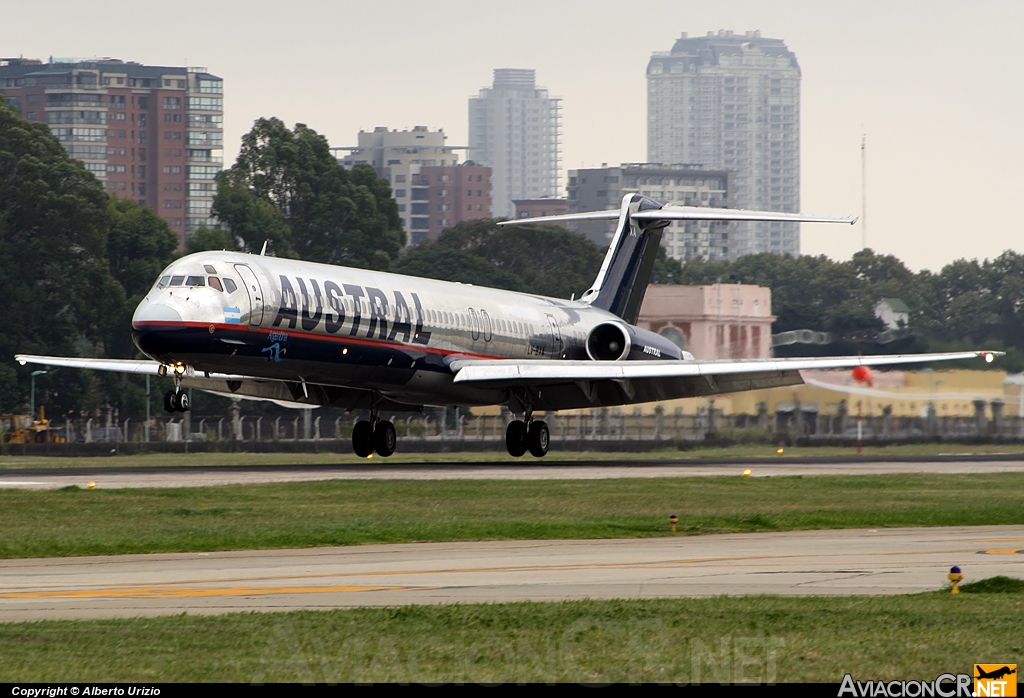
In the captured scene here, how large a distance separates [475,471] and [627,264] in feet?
44.7

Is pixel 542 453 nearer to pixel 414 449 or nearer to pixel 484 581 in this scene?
pixel 414 449

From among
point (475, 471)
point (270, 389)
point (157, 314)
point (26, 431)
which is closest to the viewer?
point (157, 314)

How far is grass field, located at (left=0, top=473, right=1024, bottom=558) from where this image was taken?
23.2 metres

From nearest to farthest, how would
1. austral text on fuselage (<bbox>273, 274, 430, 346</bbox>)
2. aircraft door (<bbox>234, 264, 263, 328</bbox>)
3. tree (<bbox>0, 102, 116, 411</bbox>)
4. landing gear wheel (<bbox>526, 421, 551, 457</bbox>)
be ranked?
aircraft door (<bbox>234, 264, 263, 328</bbox>), austral text on fuselage (<bbox>273, 274, 430, 346</bbox>), landing gear wheel (<bbox>526, 421, 551, 457</bbox>), tree (<bbox>0, 102, 116, 411</bbox>)

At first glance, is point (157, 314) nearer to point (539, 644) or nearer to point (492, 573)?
point (492, 573)

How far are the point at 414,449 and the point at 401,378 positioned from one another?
2110 centimetres

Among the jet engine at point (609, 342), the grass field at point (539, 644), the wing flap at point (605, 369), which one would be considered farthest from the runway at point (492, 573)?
the jet engine at point (609, 342)

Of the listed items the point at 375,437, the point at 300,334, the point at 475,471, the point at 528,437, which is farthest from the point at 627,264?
the point at 300,334

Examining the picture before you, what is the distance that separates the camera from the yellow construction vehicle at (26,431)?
228 ft

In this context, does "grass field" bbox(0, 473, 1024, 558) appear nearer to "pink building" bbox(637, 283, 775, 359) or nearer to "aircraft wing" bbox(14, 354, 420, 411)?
"aircraft wing" bbox(14, 354, 420, 411)

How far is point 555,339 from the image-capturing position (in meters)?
45.3

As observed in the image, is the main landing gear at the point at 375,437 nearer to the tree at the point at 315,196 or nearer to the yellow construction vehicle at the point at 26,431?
the yellow construction vehicle at the point at 26,431

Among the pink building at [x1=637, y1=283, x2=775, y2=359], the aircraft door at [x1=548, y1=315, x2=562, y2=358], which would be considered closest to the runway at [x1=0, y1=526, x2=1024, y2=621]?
the aircraft door at [x1=548, y1=315, x2=562, y2=358]

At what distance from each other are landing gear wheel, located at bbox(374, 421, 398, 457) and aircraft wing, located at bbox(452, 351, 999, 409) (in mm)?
3707
